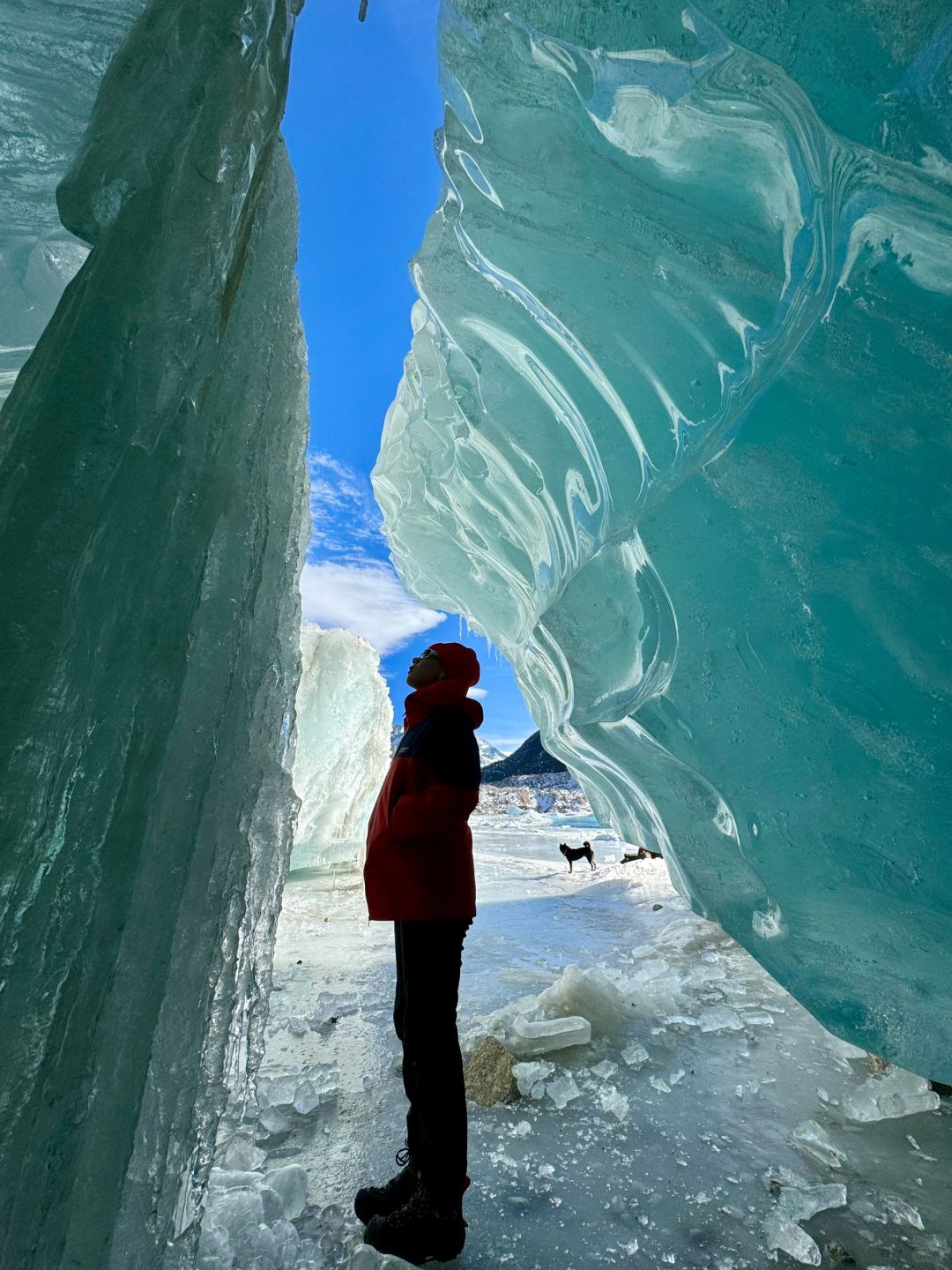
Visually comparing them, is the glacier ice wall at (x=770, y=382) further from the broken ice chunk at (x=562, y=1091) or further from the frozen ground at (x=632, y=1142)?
the broken ice chunk at (x=562, y=1091)

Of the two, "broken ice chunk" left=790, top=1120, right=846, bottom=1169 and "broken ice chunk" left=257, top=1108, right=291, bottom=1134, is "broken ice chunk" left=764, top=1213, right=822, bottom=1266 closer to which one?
"broken ice chunk" left=790, top=1120, right=846, bottom=1169

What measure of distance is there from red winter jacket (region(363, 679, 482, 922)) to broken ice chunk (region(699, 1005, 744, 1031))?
2225 mm

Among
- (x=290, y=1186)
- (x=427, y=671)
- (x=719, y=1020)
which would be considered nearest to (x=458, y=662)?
(x=427, y=671)

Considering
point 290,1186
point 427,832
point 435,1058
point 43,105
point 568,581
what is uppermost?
point 43,105

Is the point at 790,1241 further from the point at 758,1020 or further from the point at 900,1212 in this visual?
the point at 758,1020

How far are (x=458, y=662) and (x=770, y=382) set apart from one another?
1.19 meters

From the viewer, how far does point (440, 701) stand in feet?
5.57

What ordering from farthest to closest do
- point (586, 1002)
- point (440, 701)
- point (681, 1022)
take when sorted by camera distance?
point (681, 1022) → point (586, 1002) → point (440, 701)

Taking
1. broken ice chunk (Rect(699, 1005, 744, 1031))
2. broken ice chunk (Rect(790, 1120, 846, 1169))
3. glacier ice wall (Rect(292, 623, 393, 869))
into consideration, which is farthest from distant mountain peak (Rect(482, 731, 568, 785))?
broken ice chunk (Rect(790, 1120, 846, 1169))

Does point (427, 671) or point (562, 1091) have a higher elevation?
point (427, 671)

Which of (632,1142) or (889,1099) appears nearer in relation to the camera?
Answer: (632,1142)

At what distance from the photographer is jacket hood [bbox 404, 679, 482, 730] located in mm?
1697

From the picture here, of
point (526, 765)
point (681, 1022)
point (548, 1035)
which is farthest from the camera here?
point (526, 765)

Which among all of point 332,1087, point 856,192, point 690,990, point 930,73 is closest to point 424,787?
point 332,1087
